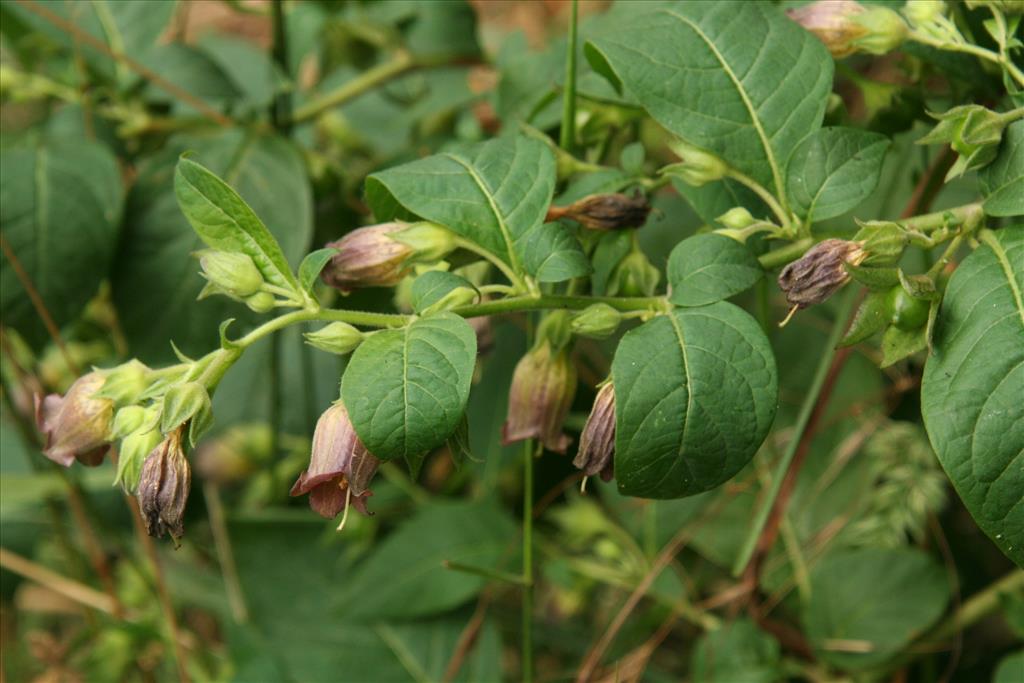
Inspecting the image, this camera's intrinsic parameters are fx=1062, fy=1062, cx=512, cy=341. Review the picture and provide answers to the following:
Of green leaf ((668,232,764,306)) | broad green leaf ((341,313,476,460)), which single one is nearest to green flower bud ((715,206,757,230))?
green leaf ((668,232,764,306))

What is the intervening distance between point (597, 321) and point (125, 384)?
12.4 inches

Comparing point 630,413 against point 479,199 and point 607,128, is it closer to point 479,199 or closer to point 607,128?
point 479,199

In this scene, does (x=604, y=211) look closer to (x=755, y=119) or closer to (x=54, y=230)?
(x=755, y=119)

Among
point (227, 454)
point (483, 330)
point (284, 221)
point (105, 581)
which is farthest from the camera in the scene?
point (227, 454)

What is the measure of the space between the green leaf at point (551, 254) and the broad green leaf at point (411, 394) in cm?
9

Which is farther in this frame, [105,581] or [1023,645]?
[105,581]

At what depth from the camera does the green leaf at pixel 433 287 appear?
0.68 meters

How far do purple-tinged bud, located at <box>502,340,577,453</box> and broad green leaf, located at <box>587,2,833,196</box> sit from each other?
0.19 meters

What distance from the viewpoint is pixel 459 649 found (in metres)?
1.22

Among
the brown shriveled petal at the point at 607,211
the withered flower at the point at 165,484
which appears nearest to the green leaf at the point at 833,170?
the brown shriveled petal at the point at 607,211

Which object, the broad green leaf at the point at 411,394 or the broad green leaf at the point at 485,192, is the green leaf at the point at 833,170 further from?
the broad green leaf at the point at 411,394

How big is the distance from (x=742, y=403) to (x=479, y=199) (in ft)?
0.74

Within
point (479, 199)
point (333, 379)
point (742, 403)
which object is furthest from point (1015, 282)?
point (333, 379)

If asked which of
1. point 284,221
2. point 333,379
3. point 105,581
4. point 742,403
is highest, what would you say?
point 742,403
